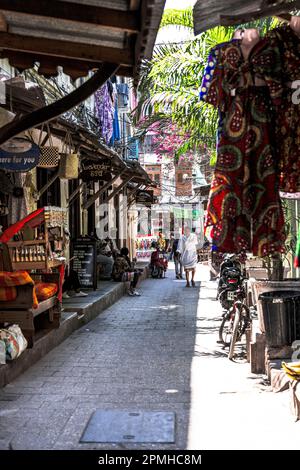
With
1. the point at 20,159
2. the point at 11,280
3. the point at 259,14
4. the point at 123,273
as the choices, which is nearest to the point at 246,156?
the point at 259,14

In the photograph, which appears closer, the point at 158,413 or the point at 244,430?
the point at 244,430

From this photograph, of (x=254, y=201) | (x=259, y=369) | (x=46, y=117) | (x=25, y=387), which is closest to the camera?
(x=254, y=201)

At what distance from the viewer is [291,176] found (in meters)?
4.16

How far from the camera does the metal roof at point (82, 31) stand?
4336 millimetres

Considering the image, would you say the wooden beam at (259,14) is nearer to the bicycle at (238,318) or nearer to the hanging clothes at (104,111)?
the bicycle at (238,318)

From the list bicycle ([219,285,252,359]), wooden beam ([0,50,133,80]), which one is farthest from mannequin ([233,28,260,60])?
bicycle ([219,285,252,359])

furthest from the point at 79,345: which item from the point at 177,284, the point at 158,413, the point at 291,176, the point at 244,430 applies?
the point at 177,284

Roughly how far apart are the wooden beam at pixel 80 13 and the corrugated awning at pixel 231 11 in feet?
1.95

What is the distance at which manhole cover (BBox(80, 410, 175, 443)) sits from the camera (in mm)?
5426

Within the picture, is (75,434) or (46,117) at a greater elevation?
(46,117)

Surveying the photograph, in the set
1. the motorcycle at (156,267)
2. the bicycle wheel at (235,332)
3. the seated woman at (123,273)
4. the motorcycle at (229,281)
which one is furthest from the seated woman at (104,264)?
the bicycle wheel at (235,332)

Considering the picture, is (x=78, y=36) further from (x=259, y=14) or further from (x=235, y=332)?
(x=235, y=332)
